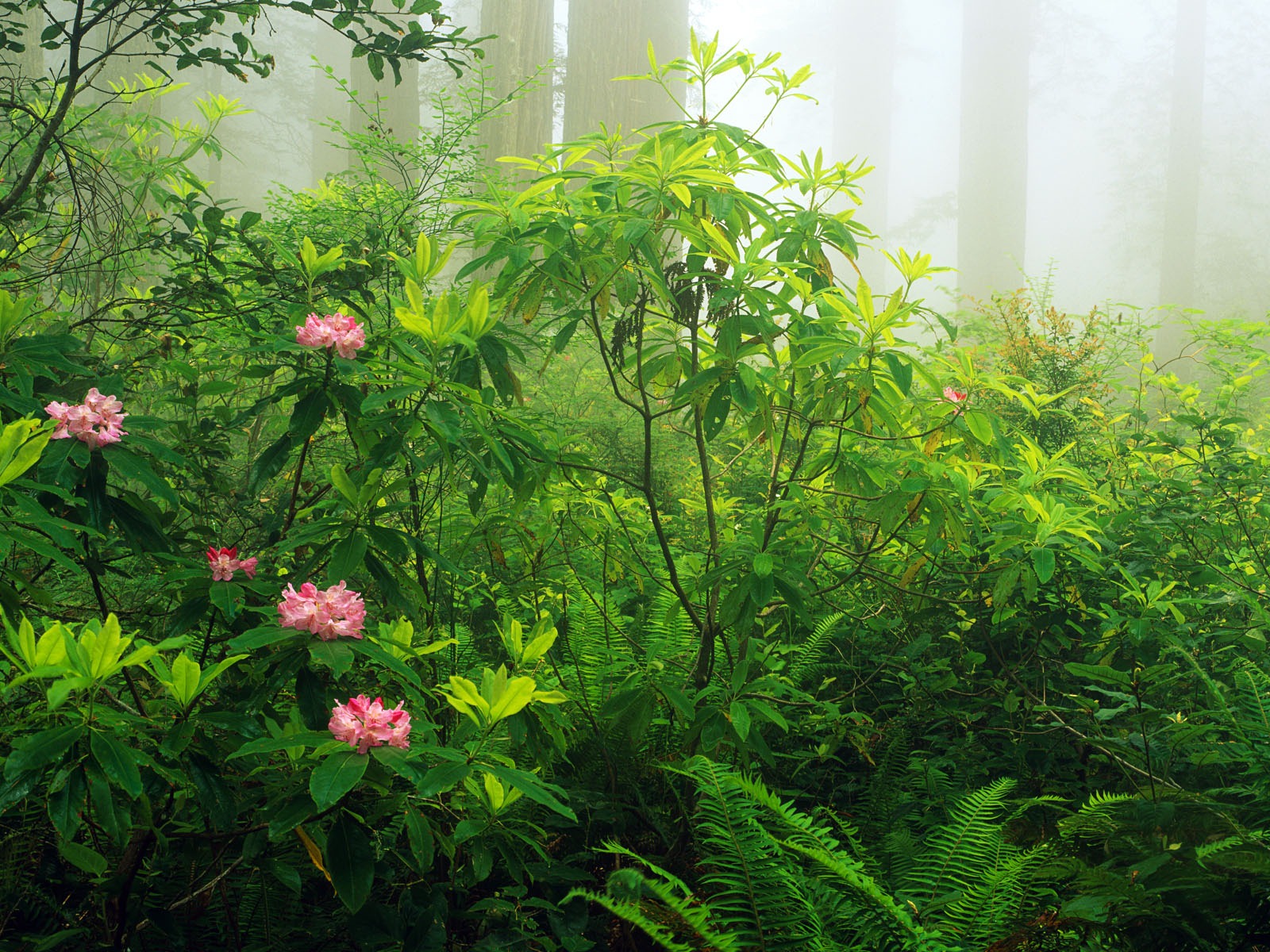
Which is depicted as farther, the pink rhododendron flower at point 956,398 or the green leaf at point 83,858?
the pink rhododendron flower at point 956,398

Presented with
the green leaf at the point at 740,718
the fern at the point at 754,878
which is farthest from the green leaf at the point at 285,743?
the green leaf at the point at 740,718

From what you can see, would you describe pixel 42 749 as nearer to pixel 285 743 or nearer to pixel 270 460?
pixel 285 743

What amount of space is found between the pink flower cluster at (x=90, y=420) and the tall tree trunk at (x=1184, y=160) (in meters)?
18.8

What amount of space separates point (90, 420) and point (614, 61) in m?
7.60

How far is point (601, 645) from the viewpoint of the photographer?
2707 mm

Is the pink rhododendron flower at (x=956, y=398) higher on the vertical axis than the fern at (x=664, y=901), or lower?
higher

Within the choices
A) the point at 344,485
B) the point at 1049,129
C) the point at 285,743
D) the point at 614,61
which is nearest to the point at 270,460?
the point at 344,485

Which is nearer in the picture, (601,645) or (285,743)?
(285,743)

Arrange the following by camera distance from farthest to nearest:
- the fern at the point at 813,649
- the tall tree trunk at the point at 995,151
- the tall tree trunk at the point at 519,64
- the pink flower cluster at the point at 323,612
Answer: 1. the tall tree trunk at the point at 995,151
2. the tall tree trunk at the point at 519,64
3. the fern at the point at 813,649
4. the pink flower cluster at the point at 323,612

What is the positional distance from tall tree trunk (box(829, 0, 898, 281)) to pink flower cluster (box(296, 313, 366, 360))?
23947mm

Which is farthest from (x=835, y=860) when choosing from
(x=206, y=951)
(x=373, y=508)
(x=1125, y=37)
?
(x=1125, y=37)

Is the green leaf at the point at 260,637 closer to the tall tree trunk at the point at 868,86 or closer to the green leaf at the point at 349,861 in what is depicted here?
the green leaf at the point at 349,861

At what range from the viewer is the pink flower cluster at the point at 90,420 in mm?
1447

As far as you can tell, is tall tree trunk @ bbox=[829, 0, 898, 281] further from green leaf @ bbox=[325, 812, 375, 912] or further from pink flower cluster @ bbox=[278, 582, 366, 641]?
green leaf @ bbox=[325, 812, 375, 912]
